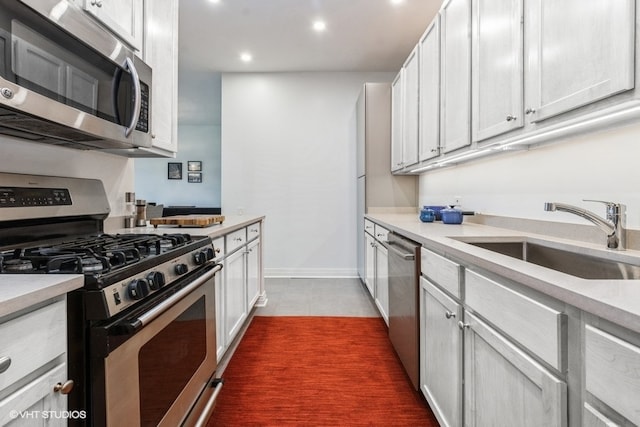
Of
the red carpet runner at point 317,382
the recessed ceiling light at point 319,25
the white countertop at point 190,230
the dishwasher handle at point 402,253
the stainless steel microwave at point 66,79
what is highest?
the recessed ceiling light at point 319,25

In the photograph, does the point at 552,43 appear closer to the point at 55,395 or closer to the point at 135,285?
the point at 135,285

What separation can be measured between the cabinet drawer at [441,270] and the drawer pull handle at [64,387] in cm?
121

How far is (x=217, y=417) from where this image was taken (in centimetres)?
173

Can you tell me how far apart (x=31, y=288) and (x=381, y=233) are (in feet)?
8.02

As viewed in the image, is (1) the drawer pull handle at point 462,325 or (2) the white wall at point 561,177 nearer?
(1) the drawer pull handle at point 462,325

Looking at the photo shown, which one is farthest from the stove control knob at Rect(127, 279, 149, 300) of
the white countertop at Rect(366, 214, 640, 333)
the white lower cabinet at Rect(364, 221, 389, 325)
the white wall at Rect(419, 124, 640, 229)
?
the white lower cabinet at Rect(364, 221, 389, 325)

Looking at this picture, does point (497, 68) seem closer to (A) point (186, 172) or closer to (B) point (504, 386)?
(B) point (504, 386)

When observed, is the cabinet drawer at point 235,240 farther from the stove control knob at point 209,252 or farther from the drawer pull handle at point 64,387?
the drawer pull handle at point 64,387

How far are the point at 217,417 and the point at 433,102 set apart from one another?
244cm

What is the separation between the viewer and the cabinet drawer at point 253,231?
2.86 metres

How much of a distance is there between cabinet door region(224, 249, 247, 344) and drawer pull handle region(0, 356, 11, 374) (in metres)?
1.47

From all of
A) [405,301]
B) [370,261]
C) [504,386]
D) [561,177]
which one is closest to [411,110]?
[370,261]

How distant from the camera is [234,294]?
7.74 feet

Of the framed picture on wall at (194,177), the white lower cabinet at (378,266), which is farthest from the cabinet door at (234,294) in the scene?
the framed picture on wall at (194,177)
